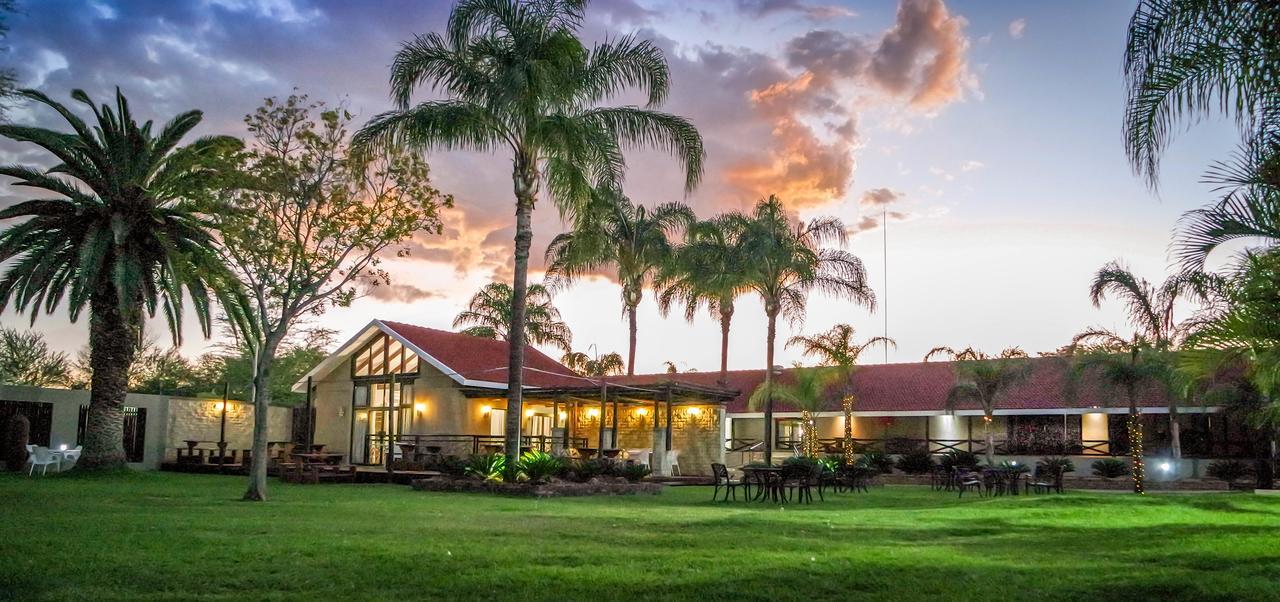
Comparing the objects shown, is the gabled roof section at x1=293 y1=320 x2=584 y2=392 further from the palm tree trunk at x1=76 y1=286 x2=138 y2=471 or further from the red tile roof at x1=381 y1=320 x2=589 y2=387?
the palm tree trunk at x1=76 y1=286 x2=138 y2=471

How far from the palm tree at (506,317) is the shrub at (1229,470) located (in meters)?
26.6

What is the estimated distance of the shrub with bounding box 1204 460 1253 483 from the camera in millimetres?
27200

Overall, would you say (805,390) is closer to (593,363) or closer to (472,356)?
(472,356)

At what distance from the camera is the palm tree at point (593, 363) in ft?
156

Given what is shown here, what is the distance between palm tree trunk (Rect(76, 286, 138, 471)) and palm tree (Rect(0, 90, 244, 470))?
2 centimetres

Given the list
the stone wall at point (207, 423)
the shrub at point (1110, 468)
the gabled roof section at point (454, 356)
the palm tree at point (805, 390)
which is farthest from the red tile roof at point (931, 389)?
the stone wall at point (207, 423)

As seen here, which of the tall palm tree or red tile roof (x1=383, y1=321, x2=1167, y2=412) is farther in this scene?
red tile roof (x1=383, y1=321, x2=1167, y2=412)

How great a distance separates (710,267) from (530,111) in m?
14.7

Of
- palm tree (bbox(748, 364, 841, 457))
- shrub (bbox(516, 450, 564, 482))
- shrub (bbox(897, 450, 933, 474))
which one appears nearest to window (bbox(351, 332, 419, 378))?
palm tree (bbox(748, 364, 841, 457))

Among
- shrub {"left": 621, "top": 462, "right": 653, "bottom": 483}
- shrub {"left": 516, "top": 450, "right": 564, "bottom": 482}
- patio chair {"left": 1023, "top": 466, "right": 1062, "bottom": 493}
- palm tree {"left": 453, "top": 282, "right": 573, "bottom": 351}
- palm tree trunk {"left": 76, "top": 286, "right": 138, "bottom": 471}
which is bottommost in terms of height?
patio chair {"left": 1023, "top": 466, "right": 1062, "bottom": 493}

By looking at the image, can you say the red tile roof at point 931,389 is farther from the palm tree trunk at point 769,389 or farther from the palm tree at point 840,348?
the palm tree trunk at point 769,389

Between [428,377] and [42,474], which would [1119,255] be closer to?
[428,377]

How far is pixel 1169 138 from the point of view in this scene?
29.0 feet

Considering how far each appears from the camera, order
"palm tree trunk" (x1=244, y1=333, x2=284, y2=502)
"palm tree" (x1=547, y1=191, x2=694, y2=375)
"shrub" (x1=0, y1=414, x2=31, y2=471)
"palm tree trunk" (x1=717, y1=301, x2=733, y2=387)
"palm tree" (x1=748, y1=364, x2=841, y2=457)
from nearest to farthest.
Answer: "palm tree trunk" (x1=244, y1=333, x2=284, y2=502), "shrub" (x1=0, y1=414, x2=31, y2=471), "palm tree" (x1=748, y1=364, x2=841, y2=457), "palm tree" (x1=547, y1=191, x2=694, y2=375), "palm tree trunk" (x1=717, y1=301, x2=733, y2=387)
